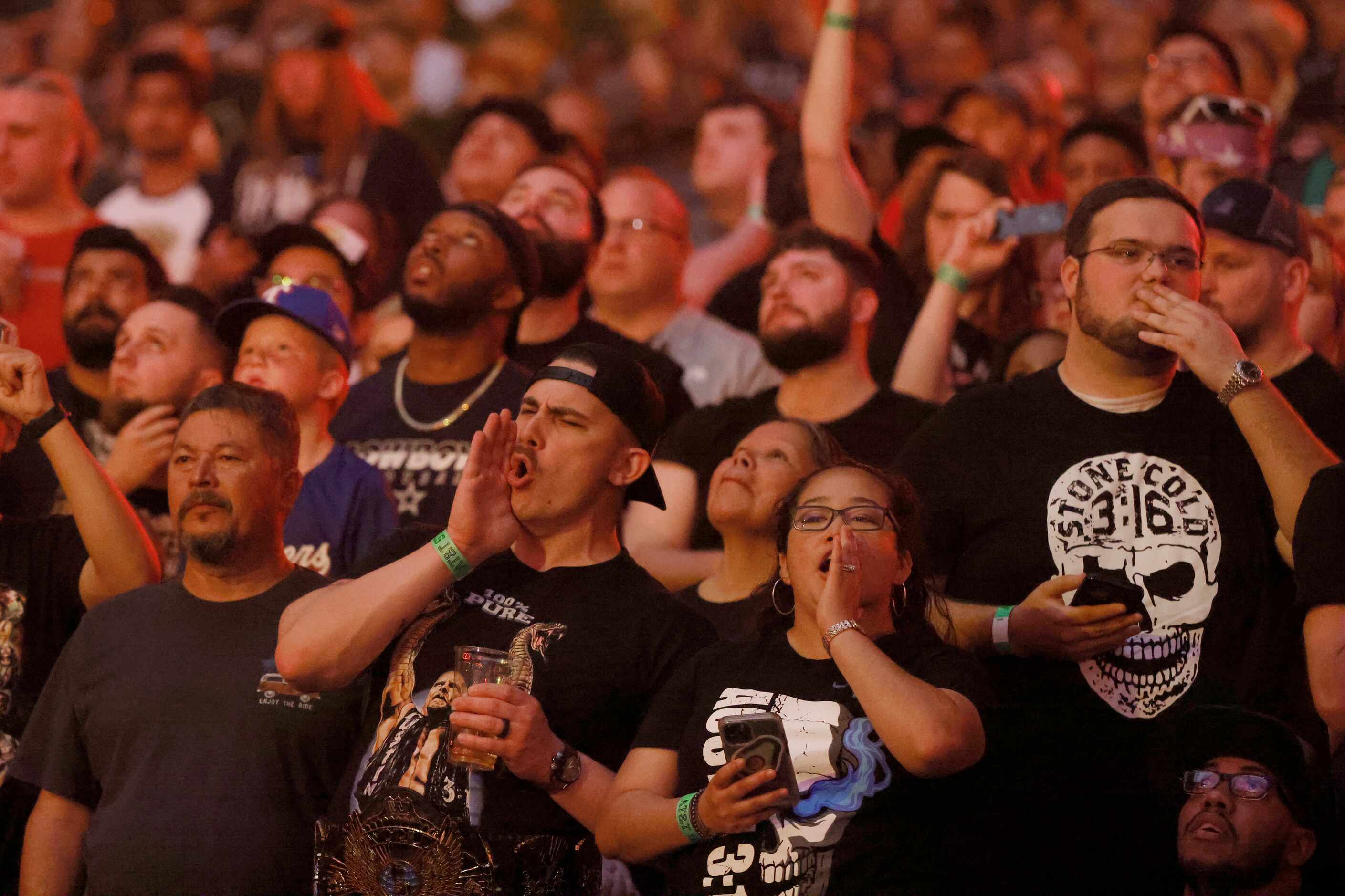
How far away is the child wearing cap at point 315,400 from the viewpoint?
5020mm

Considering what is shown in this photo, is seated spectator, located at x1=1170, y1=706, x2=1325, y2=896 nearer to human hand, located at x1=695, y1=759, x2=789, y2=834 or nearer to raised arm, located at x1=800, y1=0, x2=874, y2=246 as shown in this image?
human hand, located at x1=695, y1=759, x2=789, y2=834

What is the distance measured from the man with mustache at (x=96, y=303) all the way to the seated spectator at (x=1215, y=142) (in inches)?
140

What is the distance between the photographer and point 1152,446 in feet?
14.3

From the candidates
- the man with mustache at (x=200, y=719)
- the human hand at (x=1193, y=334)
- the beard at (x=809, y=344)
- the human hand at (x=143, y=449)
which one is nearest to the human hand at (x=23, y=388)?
the man with mustache at (x=200, y=719)

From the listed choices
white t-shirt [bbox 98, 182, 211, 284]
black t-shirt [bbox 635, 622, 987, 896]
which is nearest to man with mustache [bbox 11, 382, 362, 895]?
black t-shirt [bbox 635, 622, 987, 896]

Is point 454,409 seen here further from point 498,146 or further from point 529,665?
point 498,146

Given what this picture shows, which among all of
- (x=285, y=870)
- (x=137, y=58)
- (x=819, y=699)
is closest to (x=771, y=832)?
(x=819, y=699)

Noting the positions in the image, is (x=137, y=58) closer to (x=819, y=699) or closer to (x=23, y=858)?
(x=23, y=858)

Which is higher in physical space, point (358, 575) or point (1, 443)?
point (1, 443)

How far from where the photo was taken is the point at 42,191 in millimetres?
7699

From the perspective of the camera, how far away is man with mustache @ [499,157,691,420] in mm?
6359

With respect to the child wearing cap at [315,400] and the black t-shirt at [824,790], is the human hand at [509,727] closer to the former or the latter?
the black t-shirt at [824,790]

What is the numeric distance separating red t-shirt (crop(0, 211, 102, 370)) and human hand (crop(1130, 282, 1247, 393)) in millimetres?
4548

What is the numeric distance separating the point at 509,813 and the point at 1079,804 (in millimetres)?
1324
